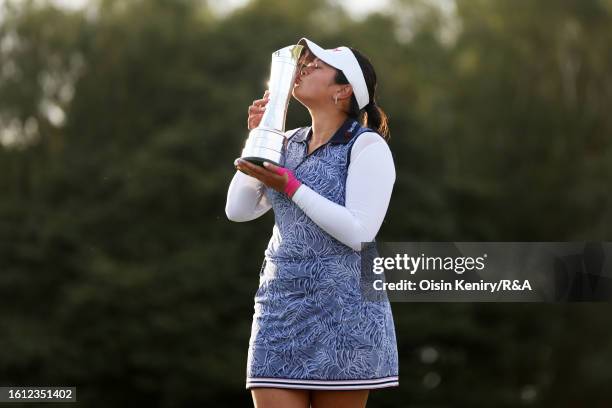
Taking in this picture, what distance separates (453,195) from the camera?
76.4ft

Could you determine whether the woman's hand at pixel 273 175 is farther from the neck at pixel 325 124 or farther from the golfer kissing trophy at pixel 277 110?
the neck at pixel 325 124

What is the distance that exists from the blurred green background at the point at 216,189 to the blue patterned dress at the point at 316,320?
1727cm

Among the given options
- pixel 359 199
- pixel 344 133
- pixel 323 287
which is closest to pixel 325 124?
pixel 344 133

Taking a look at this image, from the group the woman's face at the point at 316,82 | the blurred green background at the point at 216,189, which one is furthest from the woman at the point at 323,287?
the blurred green background at the point at 216,189

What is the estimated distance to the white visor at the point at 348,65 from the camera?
3.12m

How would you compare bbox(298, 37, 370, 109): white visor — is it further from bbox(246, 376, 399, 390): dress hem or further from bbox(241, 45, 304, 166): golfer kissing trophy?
bbox(246, 376, 399, 390): dress hem

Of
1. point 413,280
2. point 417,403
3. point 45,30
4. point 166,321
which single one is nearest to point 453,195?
point 417,403

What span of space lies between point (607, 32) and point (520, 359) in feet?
22.0

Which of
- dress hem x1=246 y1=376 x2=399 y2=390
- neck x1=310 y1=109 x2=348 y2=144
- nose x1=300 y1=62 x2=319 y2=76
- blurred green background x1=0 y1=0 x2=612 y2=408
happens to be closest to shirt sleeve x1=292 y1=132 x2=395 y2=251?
neck x1=310 y1=109 x2=348 y2=144

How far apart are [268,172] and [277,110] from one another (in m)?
0.20

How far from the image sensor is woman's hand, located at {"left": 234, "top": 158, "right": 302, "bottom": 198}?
2926mm

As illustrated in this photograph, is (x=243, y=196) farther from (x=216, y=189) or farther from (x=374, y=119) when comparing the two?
(x=216, y=189)

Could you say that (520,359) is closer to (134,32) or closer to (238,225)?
(238,225)

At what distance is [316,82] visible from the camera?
3.12 metres
